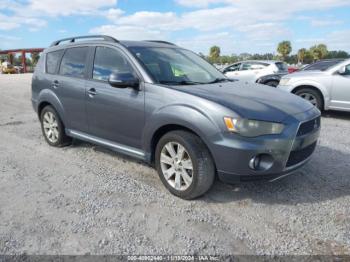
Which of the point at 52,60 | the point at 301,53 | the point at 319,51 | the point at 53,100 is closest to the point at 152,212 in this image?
the point at 53,100

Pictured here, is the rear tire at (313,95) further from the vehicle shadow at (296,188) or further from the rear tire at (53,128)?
the rear tire at (53,128)

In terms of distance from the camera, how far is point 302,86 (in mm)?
8602

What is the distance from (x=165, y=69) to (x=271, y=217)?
6.99 ft

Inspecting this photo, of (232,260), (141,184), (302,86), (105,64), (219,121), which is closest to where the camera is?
(232,260)

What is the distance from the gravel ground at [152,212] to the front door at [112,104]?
0.56m

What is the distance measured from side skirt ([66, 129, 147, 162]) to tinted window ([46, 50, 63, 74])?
1.09m

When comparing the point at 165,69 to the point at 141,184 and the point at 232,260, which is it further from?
the point at 232,260

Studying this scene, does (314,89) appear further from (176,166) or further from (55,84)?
(55,84)

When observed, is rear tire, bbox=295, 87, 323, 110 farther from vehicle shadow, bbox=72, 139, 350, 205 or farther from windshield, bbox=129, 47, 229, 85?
windshield, bbox=129, 47, 229, 85

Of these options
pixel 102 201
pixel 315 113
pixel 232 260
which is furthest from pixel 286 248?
pixel 102 201

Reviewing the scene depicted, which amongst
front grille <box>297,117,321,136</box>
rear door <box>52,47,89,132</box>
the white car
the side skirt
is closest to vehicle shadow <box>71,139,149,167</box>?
the side skirt

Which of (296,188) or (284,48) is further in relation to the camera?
(284,48)

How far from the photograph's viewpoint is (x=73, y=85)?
4820 millimetres

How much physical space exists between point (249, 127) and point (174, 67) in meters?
1.53
